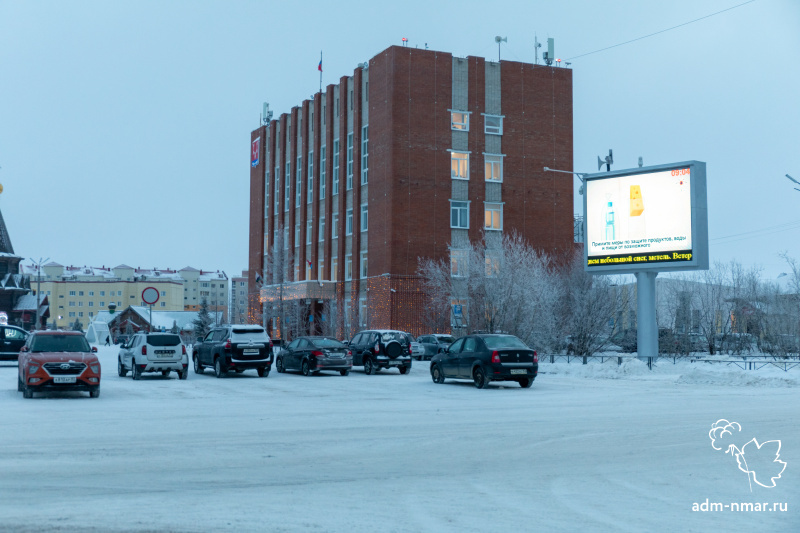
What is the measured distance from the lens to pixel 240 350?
2992 cm

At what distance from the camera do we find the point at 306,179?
230 feet

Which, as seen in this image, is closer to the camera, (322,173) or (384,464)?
(384,464)

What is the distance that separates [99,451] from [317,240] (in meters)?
56.2

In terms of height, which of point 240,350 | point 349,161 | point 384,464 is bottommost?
point 384,464

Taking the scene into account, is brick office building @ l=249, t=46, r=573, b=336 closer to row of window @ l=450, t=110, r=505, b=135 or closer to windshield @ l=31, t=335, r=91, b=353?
row of window @ l=450, t=110, r=505, b=135

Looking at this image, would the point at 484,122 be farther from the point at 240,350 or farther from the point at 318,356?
the point at 240,350

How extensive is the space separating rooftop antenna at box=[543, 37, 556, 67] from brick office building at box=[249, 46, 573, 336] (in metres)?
1.64

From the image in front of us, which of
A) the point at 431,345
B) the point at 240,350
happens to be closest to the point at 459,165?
the point at 431,345

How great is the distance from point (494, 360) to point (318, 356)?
862 cm

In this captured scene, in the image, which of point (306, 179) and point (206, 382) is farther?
point (306, 179)

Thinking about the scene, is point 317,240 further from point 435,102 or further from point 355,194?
point 435,102

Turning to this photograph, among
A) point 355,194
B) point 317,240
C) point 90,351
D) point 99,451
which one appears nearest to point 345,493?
point 99,451

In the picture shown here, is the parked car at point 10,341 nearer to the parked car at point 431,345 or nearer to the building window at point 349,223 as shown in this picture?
the parked car at point 431,345

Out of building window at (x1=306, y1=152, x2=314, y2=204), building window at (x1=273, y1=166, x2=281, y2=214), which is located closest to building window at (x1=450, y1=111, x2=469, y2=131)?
building window at (x1=306, y1=152, x2=314, y2=204)
